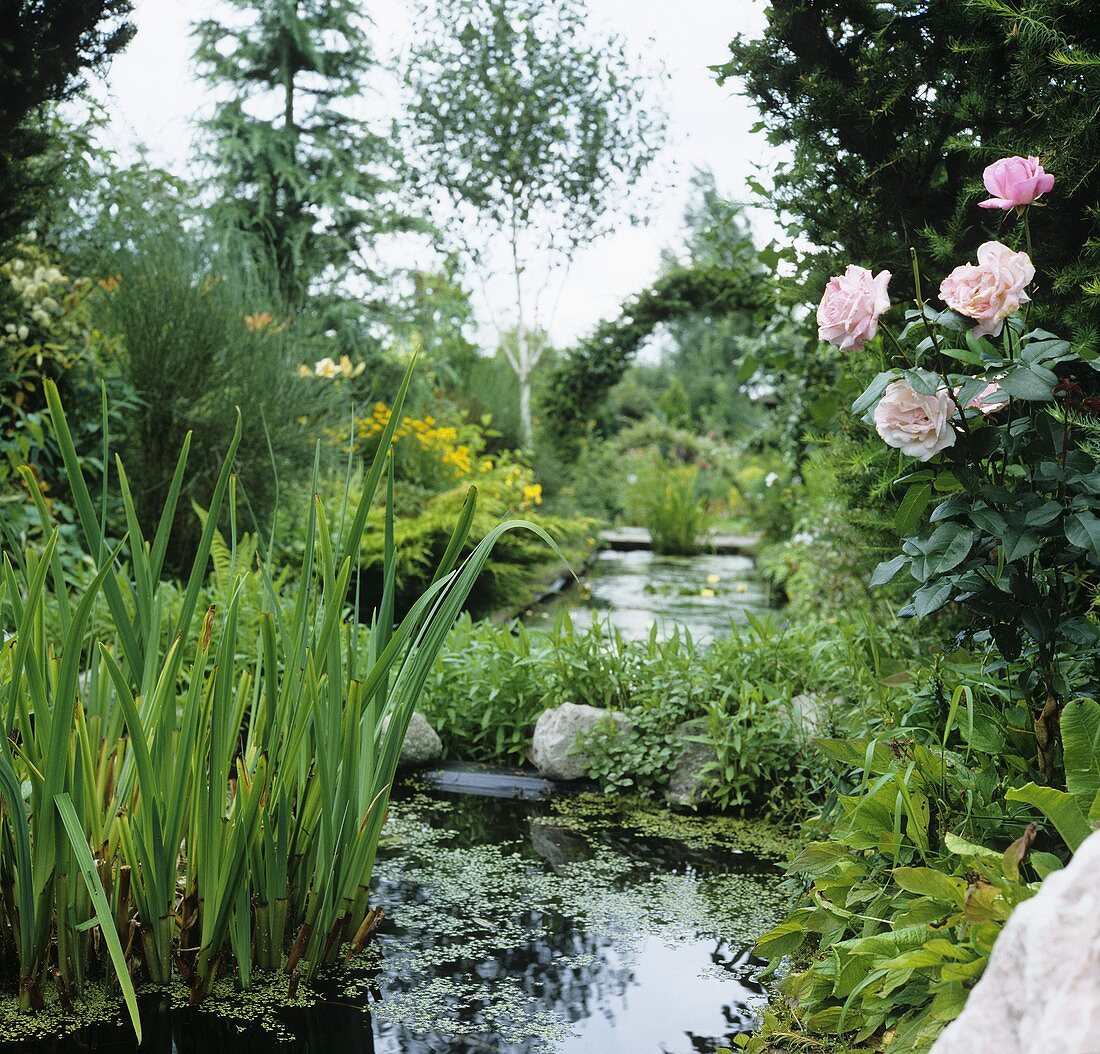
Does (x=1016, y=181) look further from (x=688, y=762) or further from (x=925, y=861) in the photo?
(x=688, y=762)

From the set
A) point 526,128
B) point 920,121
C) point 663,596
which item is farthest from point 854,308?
point 526,128

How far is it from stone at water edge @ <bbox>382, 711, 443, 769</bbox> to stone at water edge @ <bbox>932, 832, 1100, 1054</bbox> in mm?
2572

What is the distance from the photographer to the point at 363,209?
1130 centimetres

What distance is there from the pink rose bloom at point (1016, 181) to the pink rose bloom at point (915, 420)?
352mm

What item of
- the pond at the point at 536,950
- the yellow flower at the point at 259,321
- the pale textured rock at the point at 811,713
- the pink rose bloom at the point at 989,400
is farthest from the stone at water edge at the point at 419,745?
the yellow flower at the point at 259,321

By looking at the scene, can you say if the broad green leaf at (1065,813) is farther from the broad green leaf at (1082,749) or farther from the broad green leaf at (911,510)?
the broad green leaf at (911,510)

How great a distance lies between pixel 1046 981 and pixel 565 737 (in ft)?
8.19

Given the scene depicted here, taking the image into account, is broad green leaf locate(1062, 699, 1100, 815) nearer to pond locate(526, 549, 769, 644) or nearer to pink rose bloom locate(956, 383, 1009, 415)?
pink rose bloom locate(956, 383, 1009, 415)

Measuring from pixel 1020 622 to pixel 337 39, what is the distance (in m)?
11.8

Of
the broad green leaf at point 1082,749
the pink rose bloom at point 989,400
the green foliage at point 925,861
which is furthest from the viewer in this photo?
the pink rose bloom at point 989,400

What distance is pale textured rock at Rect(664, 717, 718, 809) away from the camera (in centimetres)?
314

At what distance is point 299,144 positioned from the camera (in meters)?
11.3

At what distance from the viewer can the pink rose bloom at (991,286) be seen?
5.45ft

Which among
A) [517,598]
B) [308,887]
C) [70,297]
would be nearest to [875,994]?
[308,887]
